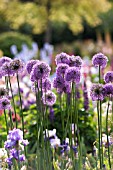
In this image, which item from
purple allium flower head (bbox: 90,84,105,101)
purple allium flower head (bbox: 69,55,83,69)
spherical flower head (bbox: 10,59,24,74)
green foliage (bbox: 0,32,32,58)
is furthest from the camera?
green foliage (bbox: 0,32,32,58)

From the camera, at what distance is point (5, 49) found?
1519cm

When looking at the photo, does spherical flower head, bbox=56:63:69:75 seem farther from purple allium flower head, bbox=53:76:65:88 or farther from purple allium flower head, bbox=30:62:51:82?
purple allium flower head, bbox=30:62:51:82

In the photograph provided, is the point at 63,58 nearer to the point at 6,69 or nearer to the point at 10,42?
the point at 6,69

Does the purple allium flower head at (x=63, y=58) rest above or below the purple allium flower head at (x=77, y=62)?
above

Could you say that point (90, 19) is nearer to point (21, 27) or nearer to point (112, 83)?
point (21, 27)

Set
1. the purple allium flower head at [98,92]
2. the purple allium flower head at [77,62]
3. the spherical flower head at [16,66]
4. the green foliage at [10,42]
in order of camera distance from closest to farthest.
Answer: the purple allium flower head at [98,92], the spherical flower head at [16,66], the purple allium flower head at [77,62], the green foliage at [10,42]

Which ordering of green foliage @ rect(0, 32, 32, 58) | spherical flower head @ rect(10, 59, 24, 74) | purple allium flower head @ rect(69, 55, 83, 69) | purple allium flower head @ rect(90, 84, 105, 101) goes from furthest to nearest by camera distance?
green foliage @ rect(0, 32, 32, 58)
purple allium flower head @ rect(69, 55, 83, 69)
spherical flower head @ rect(10, 59, 24, 74)
purple allium flower head @ rect(90, 84, 105, 101)

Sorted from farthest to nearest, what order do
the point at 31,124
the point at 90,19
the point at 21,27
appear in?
the point at 21,27 → the point at 90,19 → the point at 31,124

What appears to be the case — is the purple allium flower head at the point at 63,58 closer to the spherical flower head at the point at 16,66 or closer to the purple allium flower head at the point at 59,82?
the purple allium flower head at the point at 59,82

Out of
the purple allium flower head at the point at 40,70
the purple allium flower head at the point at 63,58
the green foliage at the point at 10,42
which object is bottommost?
the purple allium flower head at the point at 40,70

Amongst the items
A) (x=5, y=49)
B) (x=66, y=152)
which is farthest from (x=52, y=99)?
(x=5, y=49)

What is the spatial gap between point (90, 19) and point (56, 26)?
5713 mm

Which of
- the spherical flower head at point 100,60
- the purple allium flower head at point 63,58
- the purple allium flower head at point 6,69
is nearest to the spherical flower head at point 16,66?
the purple allium flower head at point 6,69

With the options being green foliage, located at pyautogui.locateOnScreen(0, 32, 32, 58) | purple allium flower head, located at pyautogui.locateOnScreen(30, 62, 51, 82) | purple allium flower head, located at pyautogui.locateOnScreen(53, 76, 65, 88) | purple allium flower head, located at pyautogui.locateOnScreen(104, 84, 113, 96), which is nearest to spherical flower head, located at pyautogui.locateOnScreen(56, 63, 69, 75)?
purple allium flower head, located at pyautogui.locateOnScreen(53, 76, 65, 88)
